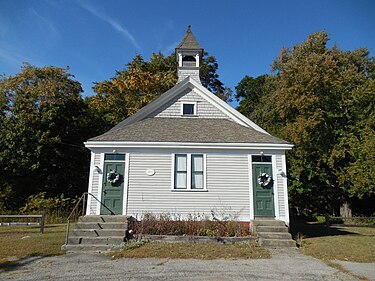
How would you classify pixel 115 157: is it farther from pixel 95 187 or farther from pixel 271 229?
pixel 271 229

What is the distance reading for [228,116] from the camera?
14.4 m

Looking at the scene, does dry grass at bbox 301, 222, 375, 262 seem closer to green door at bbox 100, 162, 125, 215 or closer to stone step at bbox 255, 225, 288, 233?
stone step at bbox 255, 225, 288, 233

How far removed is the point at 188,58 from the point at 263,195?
9.90 metres

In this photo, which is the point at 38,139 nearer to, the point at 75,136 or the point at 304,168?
the point at 75,136

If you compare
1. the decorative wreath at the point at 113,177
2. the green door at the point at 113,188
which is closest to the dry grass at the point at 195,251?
the green door at the point at 113,188

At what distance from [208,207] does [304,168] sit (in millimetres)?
13044

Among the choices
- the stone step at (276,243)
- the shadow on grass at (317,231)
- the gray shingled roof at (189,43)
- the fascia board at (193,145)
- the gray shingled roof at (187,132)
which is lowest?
the shadow on grass at (317,231)

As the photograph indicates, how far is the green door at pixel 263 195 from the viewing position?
11.0 m

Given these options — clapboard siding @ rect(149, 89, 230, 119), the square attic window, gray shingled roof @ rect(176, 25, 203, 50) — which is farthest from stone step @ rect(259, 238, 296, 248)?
gray shingled roof @ rect(176, 25, 203, 50)

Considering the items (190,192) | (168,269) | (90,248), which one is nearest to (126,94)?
(190,192)

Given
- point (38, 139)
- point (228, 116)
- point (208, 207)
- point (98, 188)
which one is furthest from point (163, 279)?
point (38, 139)

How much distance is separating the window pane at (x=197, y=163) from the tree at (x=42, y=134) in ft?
41.7

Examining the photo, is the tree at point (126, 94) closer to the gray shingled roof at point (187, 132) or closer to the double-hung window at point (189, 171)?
the gray shingled roof at point (187, 132)

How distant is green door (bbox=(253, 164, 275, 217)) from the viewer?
11.0 metres
